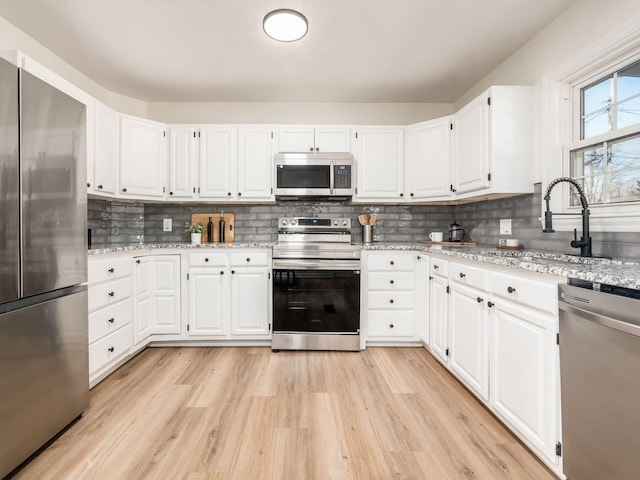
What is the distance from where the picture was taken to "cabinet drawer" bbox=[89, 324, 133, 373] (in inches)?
82.6

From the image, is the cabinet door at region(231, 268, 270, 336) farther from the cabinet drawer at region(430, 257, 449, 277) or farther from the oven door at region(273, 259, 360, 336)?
the cabinet drawer at region(430, 257, 449, 277)

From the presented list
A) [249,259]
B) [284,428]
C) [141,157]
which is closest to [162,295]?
[249,259]

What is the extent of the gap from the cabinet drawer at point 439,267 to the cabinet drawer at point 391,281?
294 mm

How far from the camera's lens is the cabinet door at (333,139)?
3.17 m

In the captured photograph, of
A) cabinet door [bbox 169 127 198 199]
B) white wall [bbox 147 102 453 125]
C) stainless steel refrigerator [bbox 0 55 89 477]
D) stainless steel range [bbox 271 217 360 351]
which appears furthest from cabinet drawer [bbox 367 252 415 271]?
stainless steel refrigerator [bbox 0 55 89 477]

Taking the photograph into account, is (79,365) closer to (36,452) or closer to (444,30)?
(36,452)

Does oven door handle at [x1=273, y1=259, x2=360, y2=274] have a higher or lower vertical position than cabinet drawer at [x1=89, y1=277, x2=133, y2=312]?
higher

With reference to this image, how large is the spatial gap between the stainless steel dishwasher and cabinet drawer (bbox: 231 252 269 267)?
2195 millimetres

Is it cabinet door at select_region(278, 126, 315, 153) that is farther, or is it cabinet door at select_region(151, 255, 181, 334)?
cabinet door at select_region(278, 126, 315, 153)

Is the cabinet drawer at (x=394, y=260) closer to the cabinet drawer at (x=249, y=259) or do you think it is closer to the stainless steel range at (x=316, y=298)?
the stainless steel range at (x=316, y=298)

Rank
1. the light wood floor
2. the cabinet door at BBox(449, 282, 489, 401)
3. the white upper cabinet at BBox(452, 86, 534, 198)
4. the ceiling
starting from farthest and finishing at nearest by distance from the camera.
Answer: the white upper cabinet at BBox(452, 86, 534, 198) → the ceiling → the cabinet door at BBox(449, 282, 489, 401) → the light wood floor

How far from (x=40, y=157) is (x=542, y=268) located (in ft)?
7.34

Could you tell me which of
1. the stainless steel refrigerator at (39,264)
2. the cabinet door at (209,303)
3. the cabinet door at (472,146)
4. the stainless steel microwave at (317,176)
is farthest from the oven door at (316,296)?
the stainless steel refrigerator at (39,264)

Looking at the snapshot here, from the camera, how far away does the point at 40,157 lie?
4.75ft
